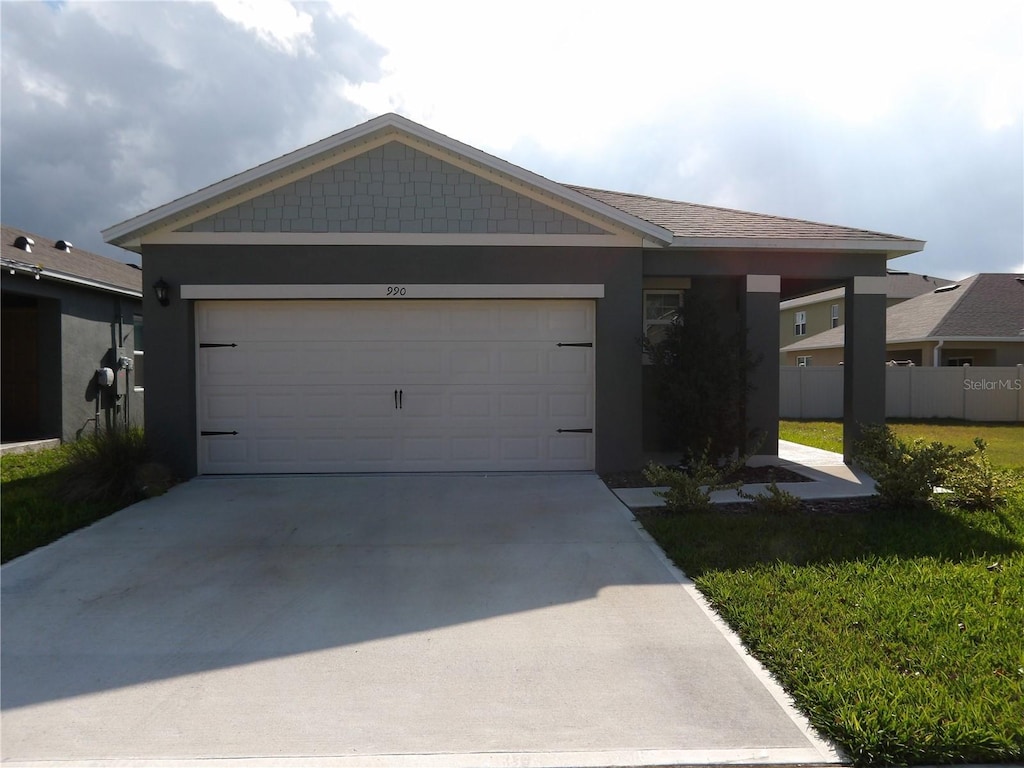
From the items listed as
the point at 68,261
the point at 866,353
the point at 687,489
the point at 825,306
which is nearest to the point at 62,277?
the point at 68,261

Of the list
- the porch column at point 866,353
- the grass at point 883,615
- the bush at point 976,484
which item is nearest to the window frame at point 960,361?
the porch column at point 866,353

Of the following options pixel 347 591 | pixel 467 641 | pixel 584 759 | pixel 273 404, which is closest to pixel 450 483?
pixel 273 404

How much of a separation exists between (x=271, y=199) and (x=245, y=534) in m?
4.69

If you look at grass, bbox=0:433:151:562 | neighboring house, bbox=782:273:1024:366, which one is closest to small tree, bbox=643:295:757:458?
grass, bbox=0:433:151:562

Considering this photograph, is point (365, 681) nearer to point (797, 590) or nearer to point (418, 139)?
point (797, 590)

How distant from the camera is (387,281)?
8.81 m

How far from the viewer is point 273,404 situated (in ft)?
29.6

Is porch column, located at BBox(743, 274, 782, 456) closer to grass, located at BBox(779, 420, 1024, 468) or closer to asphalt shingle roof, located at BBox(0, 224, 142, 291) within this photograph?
grass, located at BBox(779, 420, 1024, 468)

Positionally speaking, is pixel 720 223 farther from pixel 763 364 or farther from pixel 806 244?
pixel 763 364

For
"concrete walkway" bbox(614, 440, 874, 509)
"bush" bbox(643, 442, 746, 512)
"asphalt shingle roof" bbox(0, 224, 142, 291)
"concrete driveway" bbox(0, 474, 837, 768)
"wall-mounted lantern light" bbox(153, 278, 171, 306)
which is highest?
"asphalt shingle roof" bbox(0, 224, 142, 291)

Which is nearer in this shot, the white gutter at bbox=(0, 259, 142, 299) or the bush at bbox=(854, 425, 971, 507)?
the bush at bbox=(854, 425, 971, 507)

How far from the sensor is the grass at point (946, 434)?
12125mm

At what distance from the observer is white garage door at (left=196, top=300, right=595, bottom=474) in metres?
9.02

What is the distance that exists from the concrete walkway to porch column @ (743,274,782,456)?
0.65 meters
